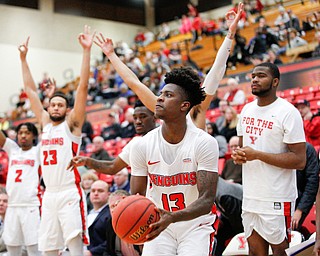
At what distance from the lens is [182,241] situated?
359 centimetres

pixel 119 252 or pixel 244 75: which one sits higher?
pixel 244 75

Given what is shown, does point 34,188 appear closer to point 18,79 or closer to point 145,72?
point 145,72

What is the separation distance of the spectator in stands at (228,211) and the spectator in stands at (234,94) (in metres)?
5.69

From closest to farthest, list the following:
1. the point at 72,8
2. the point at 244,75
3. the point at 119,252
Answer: the point at 119,252 → the point at 244,75 → the point at 72,8

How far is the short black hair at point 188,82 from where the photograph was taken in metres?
3.67

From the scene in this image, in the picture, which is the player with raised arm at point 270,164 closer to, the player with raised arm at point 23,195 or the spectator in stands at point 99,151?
the player with raised arm at point 23,195

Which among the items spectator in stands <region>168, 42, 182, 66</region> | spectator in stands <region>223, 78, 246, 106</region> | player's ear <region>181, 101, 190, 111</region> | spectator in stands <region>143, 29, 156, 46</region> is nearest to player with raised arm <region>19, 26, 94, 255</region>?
player's ear <region>181, 101, 190, 111</region>

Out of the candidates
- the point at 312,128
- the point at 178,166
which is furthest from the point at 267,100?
the point at 312,128

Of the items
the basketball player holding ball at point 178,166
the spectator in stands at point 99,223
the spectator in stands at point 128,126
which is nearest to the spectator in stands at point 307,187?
the basketball player holding ball at point 178,166

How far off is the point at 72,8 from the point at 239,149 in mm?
22172

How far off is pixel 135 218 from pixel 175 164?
2.19 feet

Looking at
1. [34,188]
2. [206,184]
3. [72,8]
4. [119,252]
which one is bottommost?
[119,252]

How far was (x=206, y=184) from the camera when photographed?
345 cm

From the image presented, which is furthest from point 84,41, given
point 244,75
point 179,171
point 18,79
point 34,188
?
point 18,79
